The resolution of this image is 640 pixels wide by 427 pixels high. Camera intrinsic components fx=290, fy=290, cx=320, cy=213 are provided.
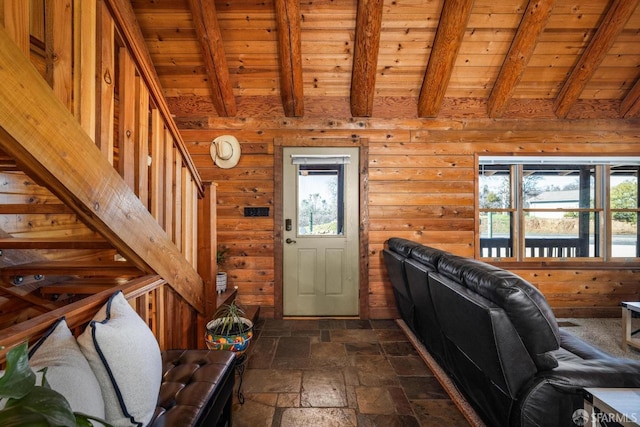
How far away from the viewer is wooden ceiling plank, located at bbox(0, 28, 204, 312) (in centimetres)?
91

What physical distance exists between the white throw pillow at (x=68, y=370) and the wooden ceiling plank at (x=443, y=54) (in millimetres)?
3410

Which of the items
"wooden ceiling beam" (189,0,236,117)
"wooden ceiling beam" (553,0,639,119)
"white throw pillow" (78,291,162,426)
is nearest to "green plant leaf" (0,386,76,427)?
"white throw pillow" (78,291,162,426)

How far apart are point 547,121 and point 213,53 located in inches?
154

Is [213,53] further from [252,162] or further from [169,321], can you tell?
[169,321]

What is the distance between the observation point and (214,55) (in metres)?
2.86

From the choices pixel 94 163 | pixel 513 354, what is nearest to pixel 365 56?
pixel 94 163

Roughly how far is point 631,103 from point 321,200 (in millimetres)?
3816

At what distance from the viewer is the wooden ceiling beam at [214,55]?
2592 millimetres

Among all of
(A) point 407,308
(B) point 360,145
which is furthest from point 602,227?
(B) point 360,145

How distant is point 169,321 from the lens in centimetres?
192

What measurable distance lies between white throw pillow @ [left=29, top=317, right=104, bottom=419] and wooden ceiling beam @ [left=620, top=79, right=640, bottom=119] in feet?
17.4

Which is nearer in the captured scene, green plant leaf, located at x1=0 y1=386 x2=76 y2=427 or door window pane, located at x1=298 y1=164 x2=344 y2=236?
green plant leaf, located at x1=0 y1=386 x2=76 y2=427

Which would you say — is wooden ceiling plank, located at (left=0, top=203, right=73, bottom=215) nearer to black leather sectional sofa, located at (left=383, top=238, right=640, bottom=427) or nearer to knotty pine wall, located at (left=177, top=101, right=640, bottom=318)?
black leather sectional sofa, located at (left=383, top=238, right=640, bottom=427)

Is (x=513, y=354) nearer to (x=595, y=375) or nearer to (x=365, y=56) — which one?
(x=595, y=375)
